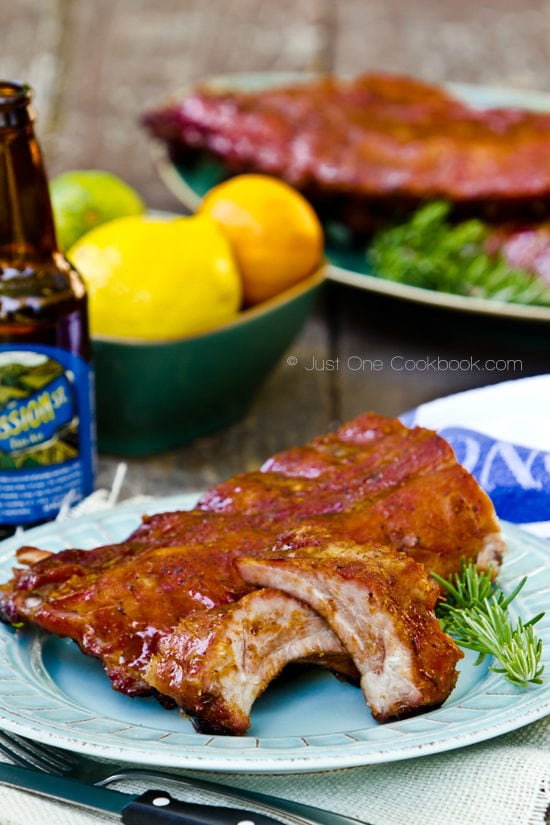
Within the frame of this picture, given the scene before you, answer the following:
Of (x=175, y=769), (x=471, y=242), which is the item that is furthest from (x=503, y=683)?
(x=471, y=242)

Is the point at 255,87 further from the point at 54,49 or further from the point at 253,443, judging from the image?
the point at 253,443

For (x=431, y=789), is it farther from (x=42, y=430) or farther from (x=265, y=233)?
(x=265, y=233)

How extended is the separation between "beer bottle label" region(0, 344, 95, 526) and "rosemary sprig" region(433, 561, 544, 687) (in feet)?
2.77

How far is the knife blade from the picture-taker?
130cm

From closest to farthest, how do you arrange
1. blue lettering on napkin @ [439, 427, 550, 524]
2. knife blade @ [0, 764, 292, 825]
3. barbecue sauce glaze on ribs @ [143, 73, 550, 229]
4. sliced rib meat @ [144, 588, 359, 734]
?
knife blade @ [0, 764, 292, 825]
sliced rib meat @ [144, 588, 359, 734]
blue lettering on napkin @ [439, 427, 550, 524]
barbecue sauce glaze on ribs @ [143, 73, 550, 229]

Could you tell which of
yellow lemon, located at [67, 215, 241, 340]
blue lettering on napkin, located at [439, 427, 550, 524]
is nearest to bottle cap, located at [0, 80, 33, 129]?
yellow lemon, located at [67, 215, 241, 340]

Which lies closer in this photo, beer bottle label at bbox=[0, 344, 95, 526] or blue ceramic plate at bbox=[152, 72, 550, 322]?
beer bottle label at bbox=[0, 344, 95, 526]

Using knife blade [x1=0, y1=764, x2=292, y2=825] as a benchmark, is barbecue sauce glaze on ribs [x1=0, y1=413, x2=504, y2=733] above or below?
above

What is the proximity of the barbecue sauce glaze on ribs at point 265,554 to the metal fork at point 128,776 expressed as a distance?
7 centimetres

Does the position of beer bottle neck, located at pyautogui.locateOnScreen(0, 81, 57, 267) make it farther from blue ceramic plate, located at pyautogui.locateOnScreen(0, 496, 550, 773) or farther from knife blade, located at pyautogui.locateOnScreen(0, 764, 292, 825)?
knife blade, located at pyautogui.locateOnScreen(0, 764, 292, 825)

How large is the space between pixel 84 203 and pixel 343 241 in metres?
0.88

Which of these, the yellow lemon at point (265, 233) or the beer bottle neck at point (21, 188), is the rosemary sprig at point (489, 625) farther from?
the yellow lemon at point (265, 233)

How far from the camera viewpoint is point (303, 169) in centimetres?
350

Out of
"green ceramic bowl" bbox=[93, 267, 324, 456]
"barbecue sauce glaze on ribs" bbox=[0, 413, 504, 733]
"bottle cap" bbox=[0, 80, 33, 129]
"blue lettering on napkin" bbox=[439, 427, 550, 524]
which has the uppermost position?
"bottle cap" bbox=[0, 80, 33, 129]
